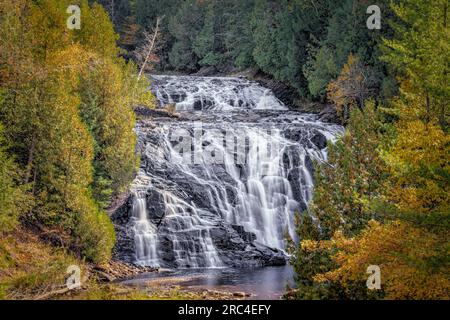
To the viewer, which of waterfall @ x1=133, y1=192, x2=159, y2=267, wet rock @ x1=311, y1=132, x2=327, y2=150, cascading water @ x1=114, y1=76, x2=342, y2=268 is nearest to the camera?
waterfall @ x1=133, y1=192, x2=159, y2=267

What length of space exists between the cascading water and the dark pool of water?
1.43 meters

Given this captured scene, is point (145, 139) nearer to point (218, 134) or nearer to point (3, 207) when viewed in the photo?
point (218, 134)

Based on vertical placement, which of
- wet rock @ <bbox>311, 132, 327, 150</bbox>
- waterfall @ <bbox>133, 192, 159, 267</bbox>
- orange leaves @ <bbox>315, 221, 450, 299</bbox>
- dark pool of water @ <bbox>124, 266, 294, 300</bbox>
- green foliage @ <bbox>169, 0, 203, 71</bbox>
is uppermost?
green foliage @ <bbox>169, 0, 203, 71</bbox>

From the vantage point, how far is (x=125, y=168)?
28266 mm

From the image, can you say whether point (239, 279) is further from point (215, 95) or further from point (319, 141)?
point (215, 95)

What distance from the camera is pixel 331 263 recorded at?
1831 cm

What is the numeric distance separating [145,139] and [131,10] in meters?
62.9

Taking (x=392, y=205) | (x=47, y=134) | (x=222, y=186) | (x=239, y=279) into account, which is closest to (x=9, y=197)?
(x=47, y=134)

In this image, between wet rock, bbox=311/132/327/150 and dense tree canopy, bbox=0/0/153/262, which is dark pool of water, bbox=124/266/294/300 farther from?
wet rock, bbox=311/132/327/150

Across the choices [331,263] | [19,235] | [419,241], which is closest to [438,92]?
[419,241]

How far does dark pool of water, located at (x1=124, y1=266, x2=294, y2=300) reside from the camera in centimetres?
2181

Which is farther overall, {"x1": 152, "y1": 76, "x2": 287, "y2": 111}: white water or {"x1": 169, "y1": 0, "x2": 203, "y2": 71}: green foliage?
{"x1": 169, "y1": 0, "x2": 203, "y2": 71}: green foliage

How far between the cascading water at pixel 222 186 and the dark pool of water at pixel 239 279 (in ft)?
4.68

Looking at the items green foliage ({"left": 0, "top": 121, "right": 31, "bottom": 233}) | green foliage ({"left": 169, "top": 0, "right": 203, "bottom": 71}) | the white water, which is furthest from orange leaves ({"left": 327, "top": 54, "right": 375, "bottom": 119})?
green foliage ({"left": 169, "top": 0, "right": 203, "bottom": 71})
